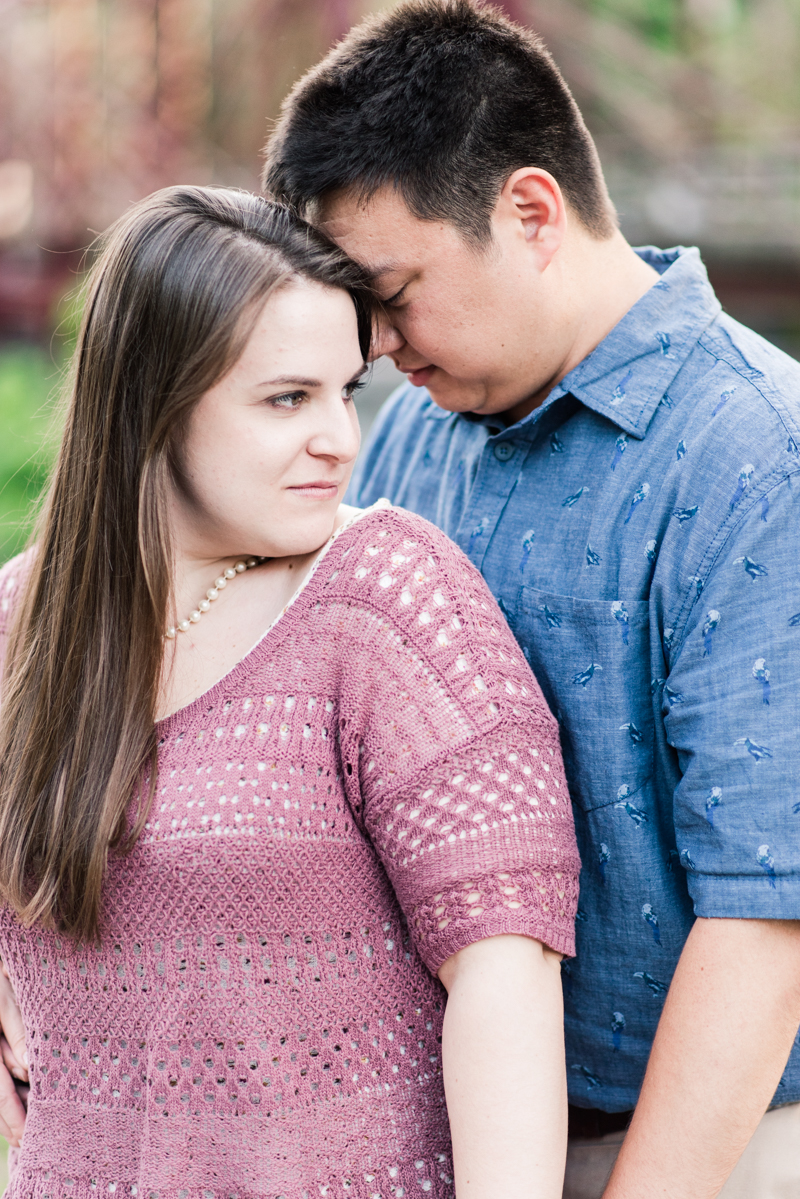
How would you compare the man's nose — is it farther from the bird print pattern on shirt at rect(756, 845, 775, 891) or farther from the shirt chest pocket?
the bird print pattern on shirt at rect(756, 845, 775, 891)

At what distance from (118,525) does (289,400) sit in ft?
0.90

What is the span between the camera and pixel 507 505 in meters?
1.67

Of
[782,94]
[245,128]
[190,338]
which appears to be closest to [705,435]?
[190,338]

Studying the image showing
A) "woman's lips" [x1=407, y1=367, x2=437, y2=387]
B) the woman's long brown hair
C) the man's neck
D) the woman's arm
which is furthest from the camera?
"woman's lips" [x1=407, y1=367, x2=437, y2=387]

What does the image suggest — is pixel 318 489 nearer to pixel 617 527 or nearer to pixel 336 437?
pixel 336 437

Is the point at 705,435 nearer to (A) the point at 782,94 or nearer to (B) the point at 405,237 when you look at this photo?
(B) the point at 405,237

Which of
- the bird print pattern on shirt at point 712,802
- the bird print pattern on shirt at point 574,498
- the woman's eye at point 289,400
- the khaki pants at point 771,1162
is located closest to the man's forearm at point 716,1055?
the bird print pattern on shirt at point 712,802

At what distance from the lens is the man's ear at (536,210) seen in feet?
5.31

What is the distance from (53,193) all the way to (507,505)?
7.80m

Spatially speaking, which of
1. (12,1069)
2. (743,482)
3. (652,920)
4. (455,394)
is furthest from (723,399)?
(12,1069)

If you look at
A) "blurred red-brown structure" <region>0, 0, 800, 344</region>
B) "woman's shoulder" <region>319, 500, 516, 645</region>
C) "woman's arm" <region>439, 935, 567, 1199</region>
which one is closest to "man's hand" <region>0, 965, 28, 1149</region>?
"woman's arm" <region>439, 935, 567, 1199</region>

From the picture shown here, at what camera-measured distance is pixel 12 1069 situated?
62.1 inches

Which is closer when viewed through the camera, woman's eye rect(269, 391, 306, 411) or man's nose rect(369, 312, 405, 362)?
woman's eye rect(269, 391, 306, 411)

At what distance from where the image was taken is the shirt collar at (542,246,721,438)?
1521mm
